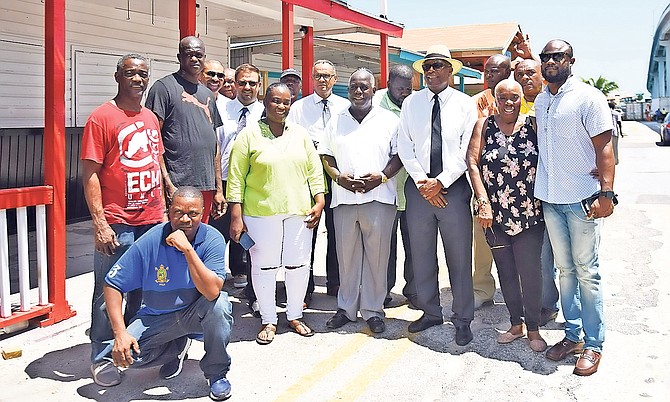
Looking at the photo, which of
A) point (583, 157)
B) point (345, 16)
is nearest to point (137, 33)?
point (345, 16)

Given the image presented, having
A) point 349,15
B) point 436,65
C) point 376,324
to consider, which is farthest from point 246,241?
point 349,15

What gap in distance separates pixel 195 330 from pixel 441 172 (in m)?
1.94

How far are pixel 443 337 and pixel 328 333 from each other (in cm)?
83

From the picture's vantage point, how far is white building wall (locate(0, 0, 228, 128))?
7.86 m

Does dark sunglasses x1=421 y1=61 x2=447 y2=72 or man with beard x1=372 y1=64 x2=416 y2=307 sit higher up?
dark sunglasses x1=421 y1=61 x2=447 y2=72

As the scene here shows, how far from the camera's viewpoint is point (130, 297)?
387 centimetres

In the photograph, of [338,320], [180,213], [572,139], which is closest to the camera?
[180,213]

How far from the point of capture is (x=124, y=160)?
3.74 metres

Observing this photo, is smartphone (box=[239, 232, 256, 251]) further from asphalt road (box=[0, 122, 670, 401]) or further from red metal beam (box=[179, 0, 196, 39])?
red metal beam (box=[179, 0, 196, 39])

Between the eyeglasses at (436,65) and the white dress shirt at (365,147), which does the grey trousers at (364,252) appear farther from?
the eyeglasses at (436,65)

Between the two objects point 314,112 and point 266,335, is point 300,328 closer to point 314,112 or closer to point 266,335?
point 266,335

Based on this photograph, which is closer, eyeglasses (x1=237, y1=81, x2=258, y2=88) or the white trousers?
the white trousers

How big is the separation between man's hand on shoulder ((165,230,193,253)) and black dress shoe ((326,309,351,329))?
5.50ft

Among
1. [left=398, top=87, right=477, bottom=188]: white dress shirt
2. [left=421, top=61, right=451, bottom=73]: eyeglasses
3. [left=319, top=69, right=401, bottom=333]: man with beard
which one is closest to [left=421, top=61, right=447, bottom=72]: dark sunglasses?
[left=421, top=61, right=451, bottom=73]: eyeglasses
